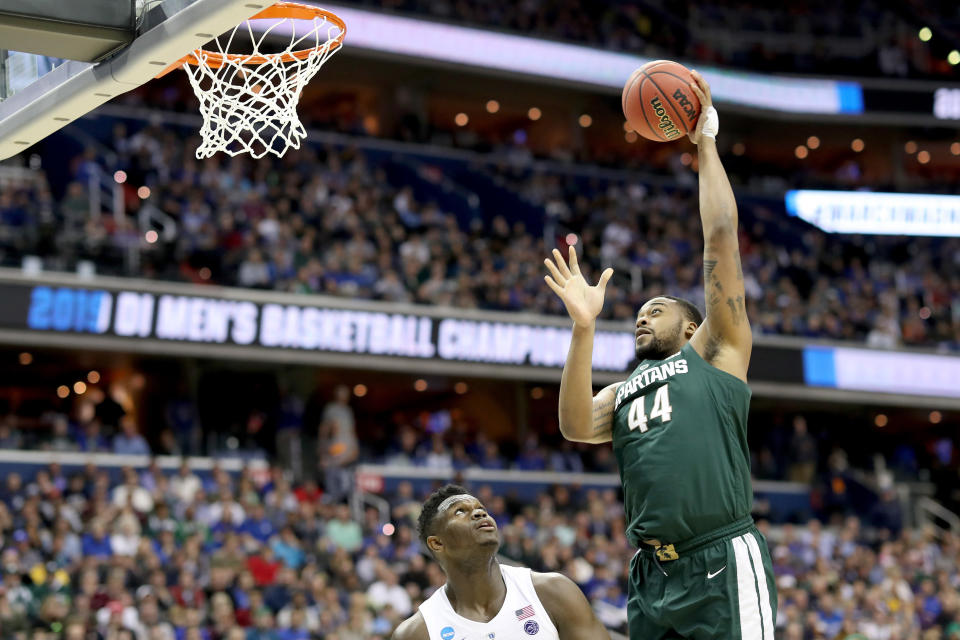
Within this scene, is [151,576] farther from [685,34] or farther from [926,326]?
[685,34]

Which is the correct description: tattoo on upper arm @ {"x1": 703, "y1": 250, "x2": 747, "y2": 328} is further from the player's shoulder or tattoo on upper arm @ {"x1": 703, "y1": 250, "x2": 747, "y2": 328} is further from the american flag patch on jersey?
the player's shoulder

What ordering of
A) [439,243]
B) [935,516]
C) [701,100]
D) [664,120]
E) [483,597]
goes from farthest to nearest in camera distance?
[935,516]
[439,243]
[483,597]
[664,120]
[701,100]

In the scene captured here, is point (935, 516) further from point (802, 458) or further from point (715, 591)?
point (715, 591)

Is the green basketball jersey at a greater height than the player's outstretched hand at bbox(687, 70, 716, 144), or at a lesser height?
lesser

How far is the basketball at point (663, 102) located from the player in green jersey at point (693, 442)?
0.05m

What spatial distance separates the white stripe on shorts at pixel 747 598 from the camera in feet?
13.4

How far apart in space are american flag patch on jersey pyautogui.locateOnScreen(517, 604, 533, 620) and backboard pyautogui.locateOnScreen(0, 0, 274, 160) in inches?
91.0

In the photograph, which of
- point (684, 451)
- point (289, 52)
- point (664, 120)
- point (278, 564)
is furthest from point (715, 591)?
point (278, 564)

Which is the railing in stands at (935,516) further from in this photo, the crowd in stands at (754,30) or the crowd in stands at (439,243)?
the crowd in stands at (754,30)

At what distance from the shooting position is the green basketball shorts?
4.09m

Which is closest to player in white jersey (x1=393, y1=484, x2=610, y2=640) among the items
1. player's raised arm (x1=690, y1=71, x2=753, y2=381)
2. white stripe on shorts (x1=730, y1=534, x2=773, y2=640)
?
white stripe on shorts (x1=730, y1=534, x2=773, y2=640)

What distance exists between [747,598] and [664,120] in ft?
5.58

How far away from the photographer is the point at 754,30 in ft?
97.0

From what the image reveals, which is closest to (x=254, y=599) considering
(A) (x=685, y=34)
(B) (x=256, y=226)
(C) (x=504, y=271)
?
(B) (x=256, y=226)
